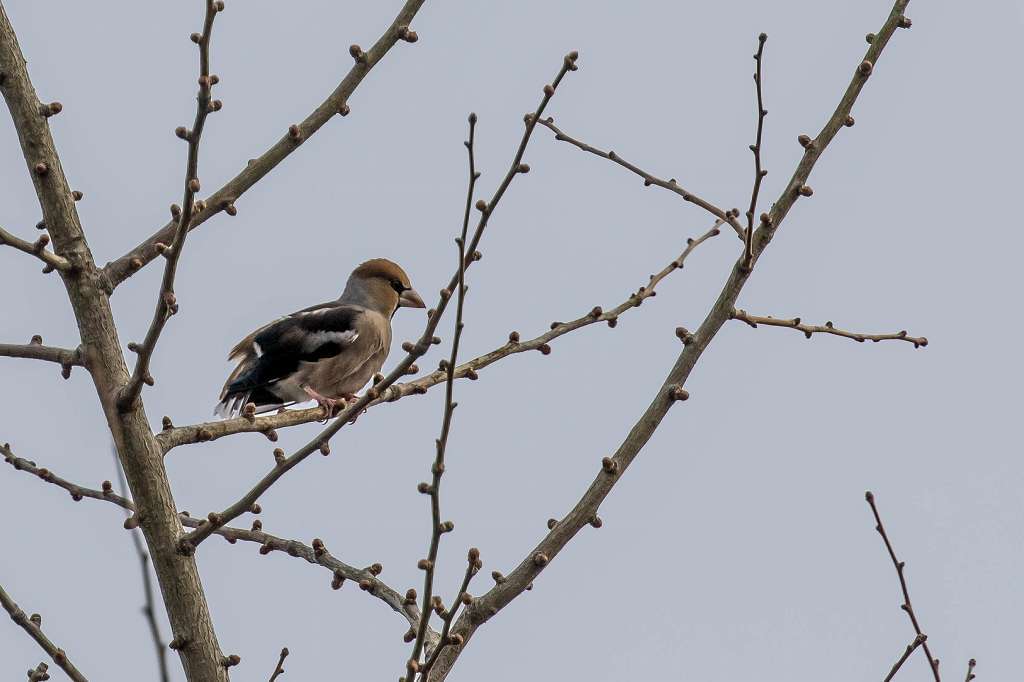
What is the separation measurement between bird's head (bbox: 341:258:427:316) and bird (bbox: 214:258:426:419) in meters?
0.23

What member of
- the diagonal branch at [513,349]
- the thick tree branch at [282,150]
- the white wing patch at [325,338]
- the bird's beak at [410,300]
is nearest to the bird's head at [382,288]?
the bird's beak at [410,300]

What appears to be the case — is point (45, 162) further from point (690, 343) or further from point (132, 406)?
point (690, 343)

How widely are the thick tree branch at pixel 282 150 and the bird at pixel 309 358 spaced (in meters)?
2.60

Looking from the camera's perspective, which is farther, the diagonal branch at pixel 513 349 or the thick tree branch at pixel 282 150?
the diagonal branch at pixel 513 349

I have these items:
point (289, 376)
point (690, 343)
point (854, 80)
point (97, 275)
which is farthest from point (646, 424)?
point (289, 376)

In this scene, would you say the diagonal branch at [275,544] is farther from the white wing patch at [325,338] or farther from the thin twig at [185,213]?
the white wing patch at [325,338]

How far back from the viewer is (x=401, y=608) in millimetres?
4363

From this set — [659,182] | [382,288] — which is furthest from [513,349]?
[382,288]

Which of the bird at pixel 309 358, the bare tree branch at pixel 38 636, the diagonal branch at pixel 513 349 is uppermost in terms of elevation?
the bird at pixel 309 358

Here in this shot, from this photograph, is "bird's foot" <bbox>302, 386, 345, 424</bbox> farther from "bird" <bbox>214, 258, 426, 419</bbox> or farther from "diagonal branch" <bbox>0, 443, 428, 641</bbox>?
"diagonal branch" <bbox>0, 443, 428, 641</bbox>

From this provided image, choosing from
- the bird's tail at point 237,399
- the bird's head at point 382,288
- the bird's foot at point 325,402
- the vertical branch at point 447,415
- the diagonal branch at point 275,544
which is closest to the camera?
the vertical branch at point 447,415

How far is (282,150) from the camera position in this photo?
14.5ft

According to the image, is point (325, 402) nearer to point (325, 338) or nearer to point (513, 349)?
point (325, 338)

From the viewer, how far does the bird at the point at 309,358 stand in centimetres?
745
